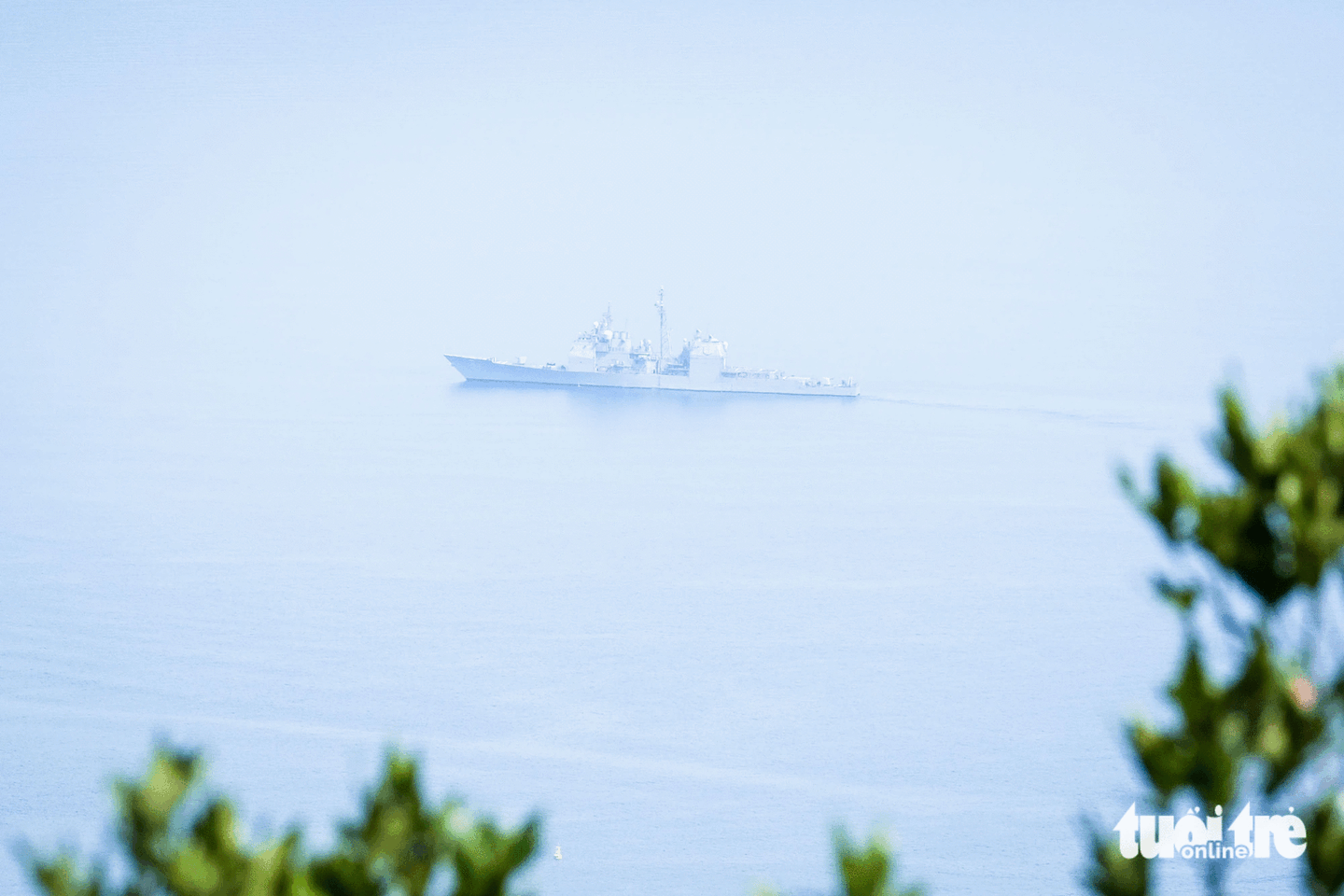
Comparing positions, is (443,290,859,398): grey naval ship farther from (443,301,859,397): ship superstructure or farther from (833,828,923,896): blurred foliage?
(833,828,923,896): blurred foliage

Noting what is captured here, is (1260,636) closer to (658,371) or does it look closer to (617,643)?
(617,643)

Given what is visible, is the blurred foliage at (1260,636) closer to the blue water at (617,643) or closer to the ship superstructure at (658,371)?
the blue water at (617,643)

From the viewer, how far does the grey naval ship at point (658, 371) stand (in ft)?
147

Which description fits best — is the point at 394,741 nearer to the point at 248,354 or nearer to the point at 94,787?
the point at 94,787

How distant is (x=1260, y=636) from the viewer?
166 centimetres

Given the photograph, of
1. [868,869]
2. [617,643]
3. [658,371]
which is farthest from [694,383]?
[868,869]

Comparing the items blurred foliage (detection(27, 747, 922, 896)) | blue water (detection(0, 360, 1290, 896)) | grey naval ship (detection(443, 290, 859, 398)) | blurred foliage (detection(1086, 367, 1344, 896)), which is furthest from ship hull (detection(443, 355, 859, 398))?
blurred foliage (detection(27, 747, 922, 896))

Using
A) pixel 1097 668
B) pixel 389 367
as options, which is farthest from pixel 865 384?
pixel 1097 668

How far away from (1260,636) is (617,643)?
17712 mm

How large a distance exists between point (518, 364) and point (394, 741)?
1791 inches

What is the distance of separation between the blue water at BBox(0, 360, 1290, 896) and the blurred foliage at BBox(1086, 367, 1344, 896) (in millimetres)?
5672

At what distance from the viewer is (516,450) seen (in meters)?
33.8

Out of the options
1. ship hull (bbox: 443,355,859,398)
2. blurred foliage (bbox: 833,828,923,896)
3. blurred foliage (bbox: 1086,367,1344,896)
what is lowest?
blurred foliage (bbox: 833,828,923,896)

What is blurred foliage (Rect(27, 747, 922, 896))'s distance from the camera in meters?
1.55
